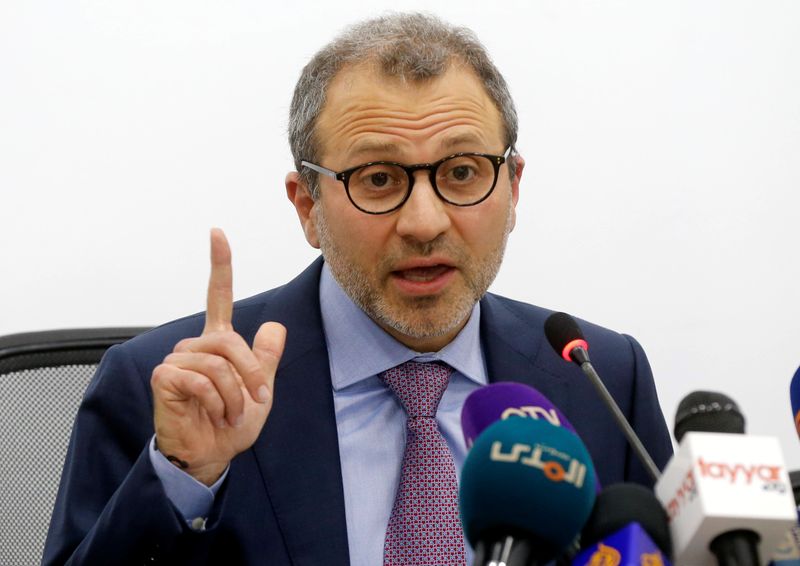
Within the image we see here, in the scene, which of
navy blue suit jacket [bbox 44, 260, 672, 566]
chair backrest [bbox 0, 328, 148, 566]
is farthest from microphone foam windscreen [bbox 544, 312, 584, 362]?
chair backrest [bbox 0, 328, 148, 566]

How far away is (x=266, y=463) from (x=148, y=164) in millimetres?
1029

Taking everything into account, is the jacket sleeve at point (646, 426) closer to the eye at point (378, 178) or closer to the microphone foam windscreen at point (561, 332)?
the microphone foam windscreen at point (561, 332)

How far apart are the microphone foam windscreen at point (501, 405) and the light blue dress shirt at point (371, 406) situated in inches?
19.7

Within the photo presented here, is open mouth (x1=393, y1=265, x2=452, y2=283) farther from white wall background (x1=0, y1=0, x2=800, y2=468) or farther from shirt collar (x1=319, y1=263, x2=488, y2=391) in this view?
white wall background (x1=0, y1=0, x2=800, y2=468)

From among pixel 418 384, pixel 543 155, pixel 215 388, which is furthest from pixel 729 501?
pixel 543 155

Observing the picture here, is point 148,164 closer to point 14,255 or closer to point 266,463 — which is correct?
point 14,255

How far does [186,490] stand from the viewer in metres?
1.30

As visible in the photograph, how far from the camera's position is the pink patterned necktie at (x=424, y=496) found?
1504 mm

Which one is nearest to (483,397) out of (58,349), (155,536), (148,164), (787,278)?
(155,536)

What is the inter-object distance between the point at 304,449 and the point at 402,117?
21.6 inches

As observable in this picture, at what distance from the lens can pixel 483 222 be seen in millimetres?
1623

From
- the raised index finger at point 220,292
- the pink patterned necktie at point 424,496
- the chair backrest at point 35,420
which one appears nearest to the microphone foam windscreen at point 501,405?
the raised index finger at point 220,292

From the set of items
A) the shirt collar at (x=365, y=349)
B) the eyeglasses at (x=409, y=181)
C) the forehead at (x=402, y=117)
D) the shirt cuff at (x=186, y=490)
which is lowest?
the shirt cuff at (x=186, y=490)

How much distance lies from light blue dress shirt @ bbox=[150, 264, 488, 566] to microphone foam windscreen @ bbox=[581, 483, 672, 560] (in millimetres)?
642
